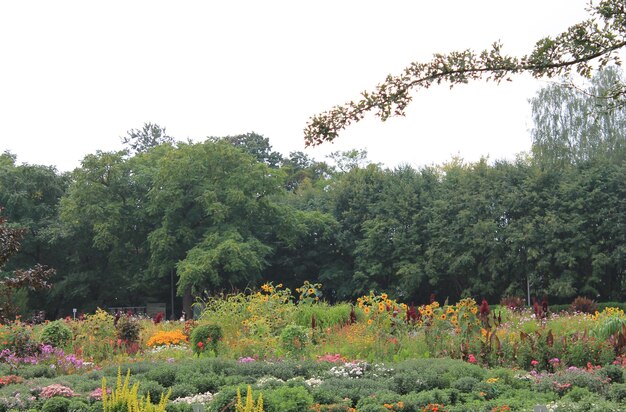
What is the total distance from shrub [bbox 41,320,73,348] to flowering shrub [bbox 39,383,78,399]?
18.5 ft

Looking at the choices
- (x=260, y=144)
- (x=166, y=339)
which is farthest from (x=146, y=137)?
(x=166, y=339)

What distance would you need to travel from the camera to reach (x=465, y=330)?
9922mm

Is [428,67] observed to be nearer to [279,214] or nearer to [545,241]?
[545,241]

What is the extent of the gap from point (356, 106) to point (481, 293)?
1176 inches

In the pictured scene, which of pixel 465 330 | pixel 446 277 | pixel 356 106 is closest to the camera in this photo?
pixel 356 106

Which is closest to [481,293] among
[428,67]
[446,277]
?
[446,277]

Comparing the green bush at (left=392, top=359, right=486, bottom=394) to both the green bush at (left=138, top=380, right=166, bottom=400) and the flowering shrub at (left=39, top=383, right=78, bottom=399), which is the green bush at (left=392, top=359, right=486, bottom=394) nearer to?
the green bush at (left=138, top=380, right=166, bottom=400)

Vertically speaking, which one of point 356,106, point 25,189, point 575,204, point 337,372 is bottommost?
point 337,372

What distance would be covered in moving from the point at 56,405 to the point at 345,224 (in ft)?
95.9

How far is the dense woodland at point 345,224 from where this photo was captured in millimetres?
29406

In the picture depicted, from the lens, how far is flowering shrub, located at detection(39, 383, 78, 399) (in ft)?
22.6

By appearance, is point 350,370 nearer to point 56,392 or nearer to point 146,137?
point 56,392

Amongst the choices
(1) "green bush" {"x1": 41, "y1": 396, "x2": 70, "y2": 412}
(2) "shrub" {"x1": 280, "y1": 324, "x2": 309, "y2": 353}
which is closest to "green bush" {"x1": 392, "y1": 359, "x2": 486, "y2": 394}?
(2) "shrub" {"x1": 280, "y1": 324, "x2": 309, "y2": 353}

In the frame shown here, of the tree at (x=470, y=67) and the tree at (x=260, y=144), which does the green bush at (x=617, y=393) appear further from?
the tree at (x=260, y=144)
